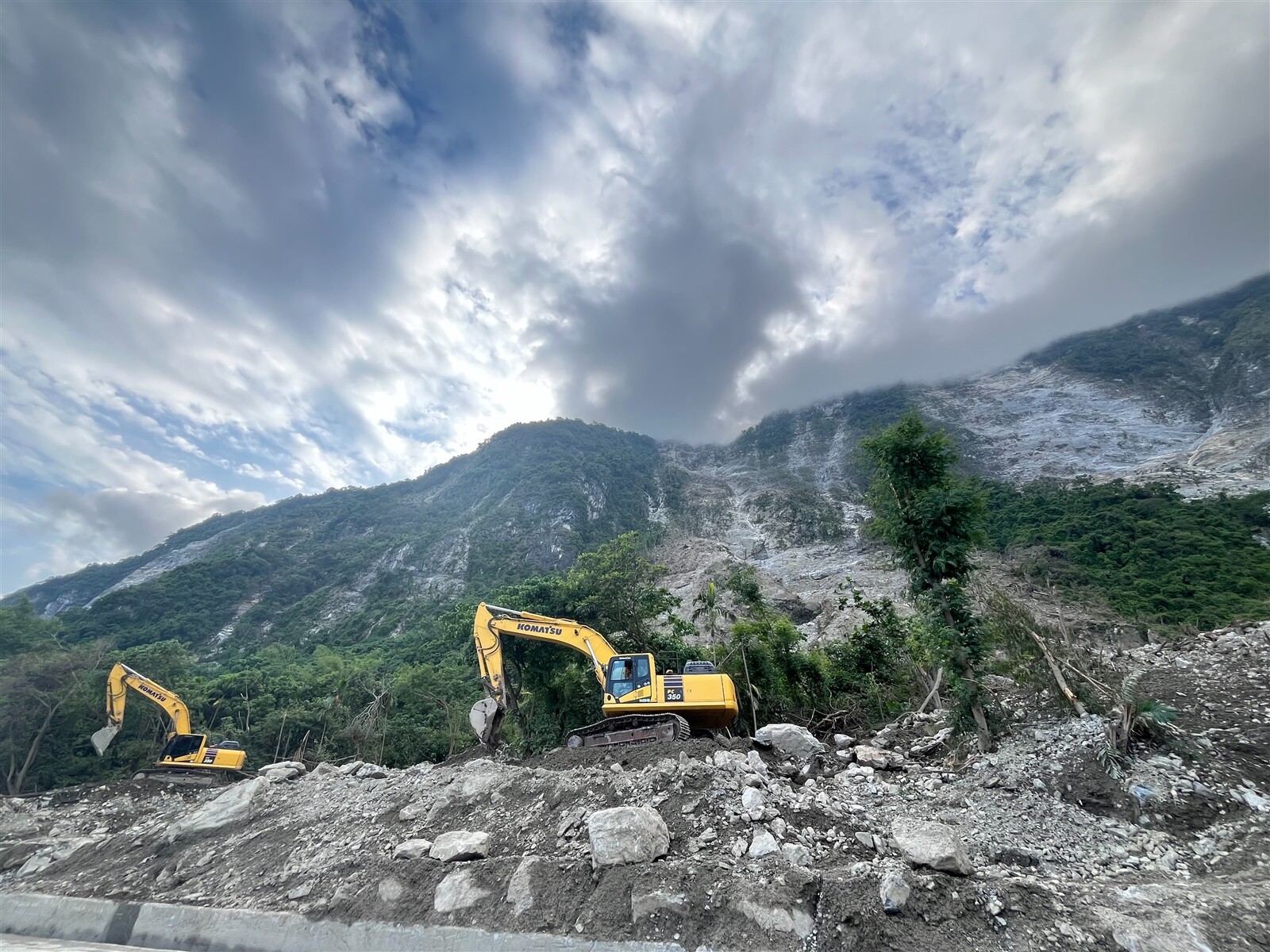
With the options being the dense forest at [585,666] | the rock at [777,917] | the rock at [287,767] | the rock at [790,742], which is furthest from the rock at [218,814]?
the rock at [790,742]

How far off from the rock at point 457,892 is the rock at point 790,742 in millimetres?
4908

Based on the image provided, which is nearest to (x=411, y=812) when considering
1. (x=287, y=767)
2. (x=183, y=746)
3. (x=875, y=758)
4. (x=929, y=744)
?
(x=287, y=767)

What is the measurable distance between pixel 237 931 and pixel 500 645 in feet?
21.6

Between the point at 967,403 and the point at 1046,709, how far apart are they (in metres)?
102

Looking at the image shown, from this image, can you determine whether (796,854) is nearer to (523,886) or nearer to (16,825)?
(523,886)

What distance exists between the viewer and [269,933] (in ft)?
19.2

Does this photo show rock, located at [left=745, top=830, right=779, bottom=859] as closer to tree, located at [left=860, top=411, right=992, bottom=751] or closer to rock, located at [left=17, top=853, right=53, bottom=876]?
tree, located at [left=860, top=411, right=992, bottom=751]

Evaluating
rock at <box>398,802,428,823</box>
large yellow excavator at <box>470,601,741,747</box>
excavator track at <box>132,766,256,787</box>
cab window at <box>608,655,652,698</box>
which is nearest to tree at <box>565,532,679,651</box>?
large yellow excavator at <box>470,601,741,747</box>

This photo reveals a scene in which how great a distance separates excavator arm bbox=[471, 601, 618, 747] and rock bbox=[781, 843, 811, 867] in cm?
609

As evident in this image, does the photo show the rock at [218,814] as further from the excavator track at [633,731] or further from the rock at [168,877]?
the excavator track at [633,731]

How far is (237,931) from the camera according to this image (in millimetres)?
6039

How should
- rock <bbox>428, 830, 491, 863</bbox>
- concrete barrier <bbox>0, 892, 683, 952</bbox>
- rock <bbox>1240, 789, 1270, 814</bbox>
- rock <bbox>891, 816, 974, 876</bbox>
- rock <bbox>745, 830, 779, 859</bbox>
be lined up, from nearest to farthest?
rock <bbox>891, 816, 974, 876</bbox>, rock <bbox>1240, 789, 1270, 814</bbox>, concrete barrier <bbox>0, 892, 683, 952</bbox>, rock <bbox>745, 830, 779, 859</bbox>, rock <bbox>428, 830, 491, 863</bbox>

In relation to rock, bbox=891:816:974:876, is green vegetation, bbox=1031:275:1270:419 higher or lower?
higher

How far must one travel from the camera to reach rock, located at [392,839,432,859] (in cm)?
625
